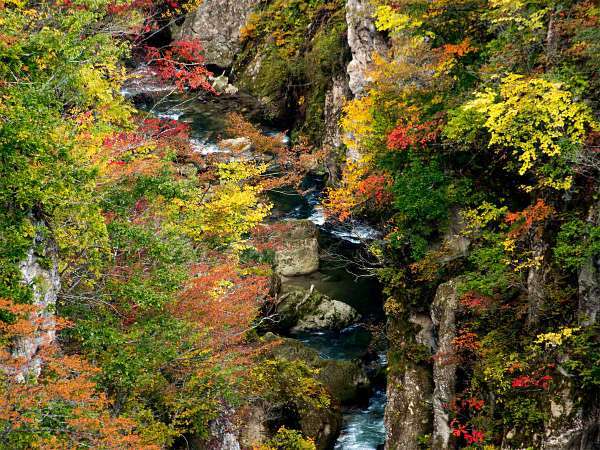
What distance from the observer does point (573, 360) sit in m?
11.1

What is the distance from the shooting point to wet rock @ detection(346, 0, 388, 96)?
85.8 ft

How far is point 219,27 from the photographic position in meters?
41.3

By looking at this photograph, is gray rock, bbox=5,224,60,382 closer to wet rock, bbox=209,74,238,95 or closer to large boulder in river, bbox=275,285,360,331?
large boulder in river, bbox=275,285,360,331

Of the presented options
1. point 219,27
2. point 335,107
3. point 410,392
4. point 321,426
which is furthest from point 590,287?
point 219,27

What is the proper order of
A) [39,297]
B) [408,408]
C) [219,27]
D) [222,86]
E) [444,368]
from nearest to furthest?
[39,297], [444,368], [408,408], [222,86], [219,27]

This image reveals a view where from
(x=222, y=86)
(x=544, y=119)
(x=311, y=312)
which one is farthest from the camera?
(x=222, y=86)

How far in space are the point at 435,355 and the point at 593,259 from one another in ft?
17.5

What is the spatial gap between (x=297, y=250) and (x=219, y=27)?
878 inches

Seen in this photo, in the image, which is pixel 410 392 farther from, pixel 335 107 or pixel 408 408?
pixel 335 107

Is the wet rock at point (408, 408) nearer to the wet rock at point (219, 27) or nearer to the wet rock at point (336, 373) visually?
the wet rock at point (336, 373)

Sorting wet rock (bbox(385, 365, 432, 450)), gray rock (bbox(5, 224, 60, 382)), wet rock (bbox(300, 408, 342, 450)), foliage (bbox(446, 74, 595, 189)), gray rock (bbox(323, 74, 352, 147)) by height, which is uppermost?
gray rock (bbox(323, 74, 352, 147))

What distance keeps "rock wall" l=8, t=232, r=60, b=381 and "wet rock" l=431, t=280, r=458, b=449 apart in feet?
31.4

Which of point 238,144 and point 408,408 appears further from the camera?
point 238,144

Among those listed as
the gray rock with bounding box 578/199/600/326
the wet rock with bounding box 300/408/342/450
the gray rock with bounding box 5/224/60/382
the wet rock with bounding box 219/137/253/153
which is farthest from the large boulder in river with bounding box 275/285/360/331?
the gray rock with bounding box 5/224/60/382
